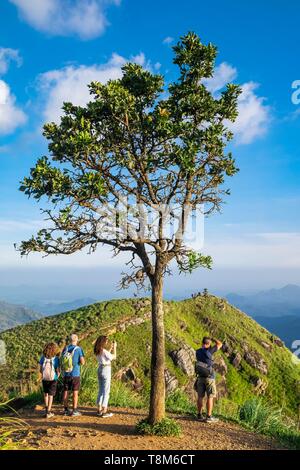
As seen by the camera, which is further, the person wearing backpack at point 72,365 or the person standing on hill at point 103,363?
the person wearing backpack at point 72,365

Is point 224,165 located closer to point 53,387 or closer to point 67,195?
point 67,195

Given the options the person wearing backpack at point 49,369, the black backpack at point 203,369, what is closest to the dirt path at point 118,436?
the person wearing backpack at point 49,369

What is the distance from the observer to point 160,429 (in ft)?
41.4

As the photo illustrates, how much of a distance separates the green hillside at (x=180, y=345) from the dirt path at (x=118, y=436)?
17.0 m

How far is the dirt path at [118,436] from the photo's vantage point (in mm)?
11719

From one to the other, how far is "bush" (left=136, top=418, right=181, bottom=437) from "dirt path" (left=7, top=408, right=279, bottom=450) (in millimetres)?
157

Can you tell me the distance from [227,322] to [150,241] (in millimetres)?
36398

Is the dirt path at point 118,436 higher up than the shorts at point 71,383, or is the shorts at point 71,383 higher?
the shorts at point 71,383

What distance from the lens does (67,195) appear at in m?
12.1

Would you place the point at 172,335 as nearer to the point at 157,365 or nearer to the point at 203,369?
the point at 203,369

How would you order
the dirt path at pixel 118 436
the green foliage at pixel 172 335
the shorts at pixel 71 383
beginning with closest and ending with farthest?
1. the dirt path at pixel 118 436
2. the shorts at pixel 71 383
3. the green foliage at pixel 172 335

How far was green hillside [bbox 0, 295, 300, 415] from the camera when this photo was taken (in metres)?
34.8

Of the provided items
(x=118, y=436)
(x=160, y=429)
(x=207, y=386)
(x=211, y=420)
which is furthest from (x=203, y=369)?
(x=118, y=436)

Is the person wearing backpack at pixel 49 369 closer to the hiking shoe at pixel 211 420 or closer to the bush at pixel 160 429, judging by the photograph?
the bush at pixel 160 429
